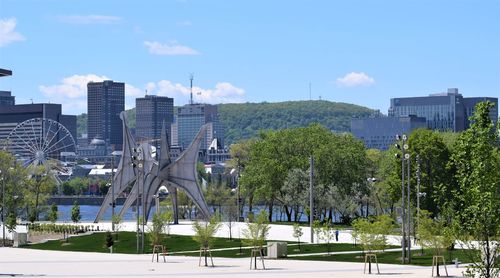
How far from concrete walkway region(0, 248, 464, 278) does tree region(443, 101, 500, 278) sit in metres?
22.6

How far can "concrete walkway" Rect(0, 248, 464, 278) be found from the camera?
5363cm

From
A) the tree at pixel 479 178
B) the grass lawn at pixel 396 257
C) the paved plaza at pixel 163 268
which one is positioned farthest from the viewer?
the grass lawn at pixel 396 257

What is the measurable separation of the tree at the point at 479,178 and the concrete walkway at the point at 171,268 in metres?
22.6

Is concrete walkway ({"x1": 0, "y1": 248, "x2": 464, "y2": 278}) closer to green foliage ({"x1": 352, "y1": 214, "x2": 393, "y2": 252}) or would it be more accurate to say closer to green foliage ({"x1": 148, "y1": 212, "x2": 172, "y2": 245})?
green foliage ({"x1": 352, "y1": 214, "x2": 393, "y2": 252})

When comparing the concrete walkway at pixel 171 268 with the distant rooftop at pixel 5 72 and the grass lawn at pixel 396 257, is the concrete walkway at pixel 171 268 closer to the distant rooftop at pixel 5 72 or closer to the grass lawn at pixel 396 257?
the grass lawn at pixel 396 257

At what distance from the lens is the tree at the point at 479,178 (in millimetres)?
28422

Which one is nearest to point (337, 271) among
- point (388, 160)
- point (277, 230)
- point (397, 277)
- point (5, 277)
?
point (397, 277)

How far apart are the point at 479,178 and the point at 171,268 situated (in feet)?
109

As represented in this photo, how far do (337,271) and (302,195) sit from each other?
57016 mm

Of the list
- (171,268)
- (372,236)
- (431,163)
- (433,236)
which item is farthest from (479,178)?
(431,163)

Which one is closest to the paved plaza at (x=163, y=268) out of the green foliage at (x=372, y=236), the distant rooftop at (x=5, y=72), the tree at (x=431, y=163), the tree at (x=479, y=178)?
the green foliage at (x=372, y=236)

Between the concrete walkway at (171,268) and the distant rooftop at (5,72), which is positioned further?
the concrete walkway at (171,268)

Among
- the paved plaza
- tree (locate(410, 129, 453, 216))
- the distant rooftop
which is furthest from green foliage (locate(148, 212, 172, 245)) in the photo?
tree (locate(410, 129, 453, 216))

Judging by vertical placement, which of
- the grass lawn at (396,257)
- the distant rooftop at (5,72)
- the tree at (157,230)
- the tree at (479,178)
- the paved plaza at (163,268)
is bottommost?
the paved plaza at (163,268)
